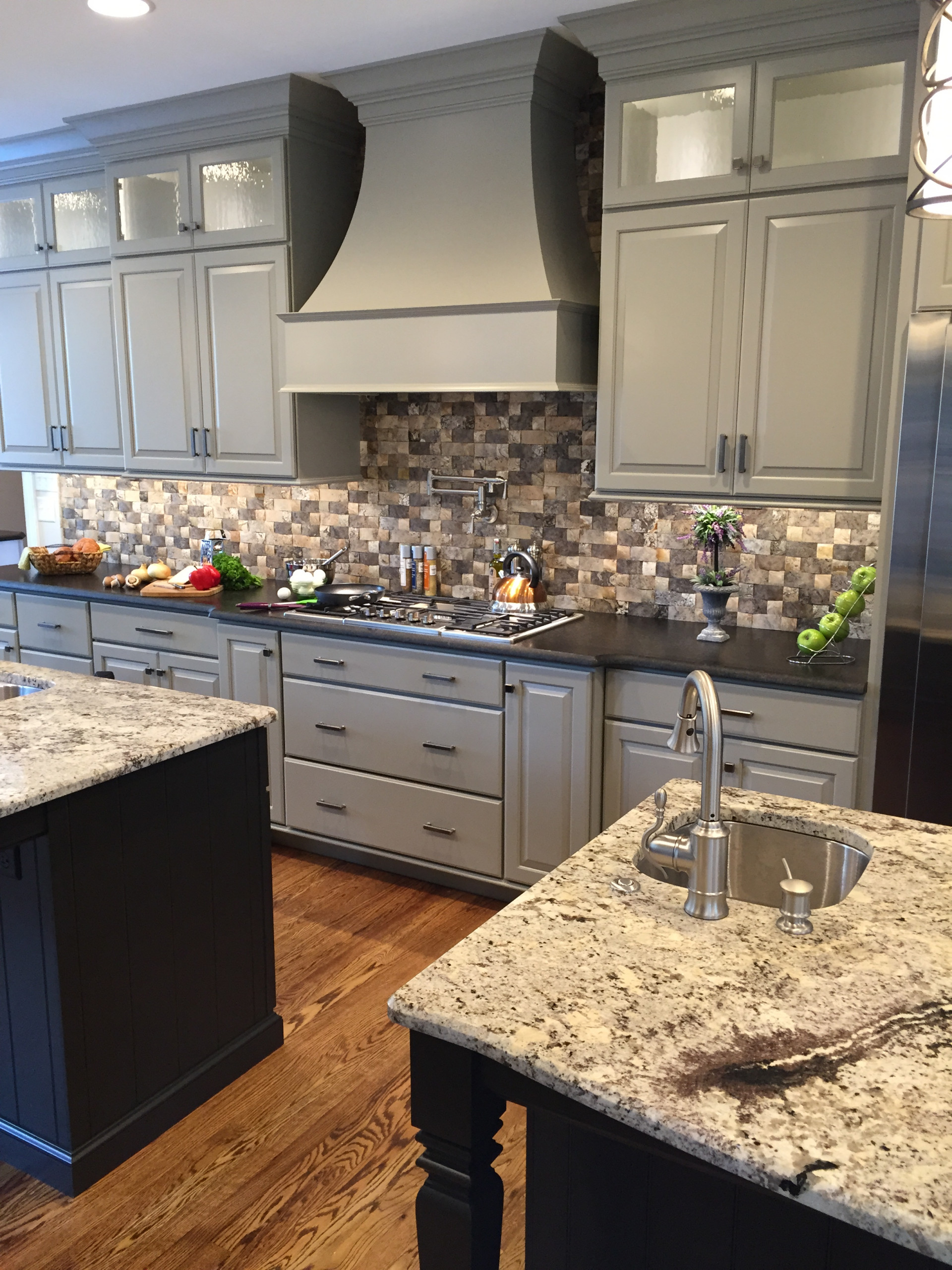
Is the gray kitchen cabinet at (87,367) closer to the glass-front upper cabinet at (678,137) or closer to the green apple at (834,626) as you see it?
the glass-front upper cabinet at (678,137)

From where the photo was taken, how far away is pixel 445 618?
11.9 ft

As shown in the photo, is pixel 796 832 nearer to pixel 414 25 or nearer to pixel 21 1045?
pixel 21 1045

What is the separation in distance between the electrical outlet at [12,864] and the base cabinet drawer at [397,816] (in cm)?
162

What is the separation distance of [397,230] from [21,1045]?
2.75 meters

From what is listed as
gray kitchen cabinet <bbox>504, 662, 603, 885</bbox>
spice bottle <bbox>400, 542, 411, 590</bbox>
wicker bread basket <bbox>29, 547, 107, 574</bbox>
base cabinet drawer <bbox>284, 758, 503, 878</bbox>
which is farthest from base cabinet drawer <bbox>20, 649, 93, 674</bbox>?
gray kitchen cabinet <bbox>504, 662, 603, 885</bbox>

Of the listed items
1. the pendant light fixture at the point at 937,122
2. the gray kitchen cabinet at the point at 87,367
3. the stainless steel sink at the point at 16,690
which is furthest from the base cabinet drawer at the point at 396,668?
the pendant light fixture at the point at 937,122

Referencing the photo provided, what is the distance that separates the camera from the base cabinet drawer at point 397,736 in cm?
338

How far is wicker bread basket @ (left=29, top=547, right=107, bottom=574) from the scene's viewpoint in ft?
15.3

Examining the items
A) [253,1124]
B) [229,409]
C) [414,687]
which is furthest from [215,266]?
[253,1124]

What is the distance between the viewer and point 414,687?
11.4ft

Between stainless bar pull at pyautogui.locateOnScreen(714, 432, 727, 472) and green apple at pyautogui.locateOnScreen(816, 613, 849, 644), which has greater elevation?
stainless bar pull at pyautogui.locateOnScreen(714, 432, 727, 472)

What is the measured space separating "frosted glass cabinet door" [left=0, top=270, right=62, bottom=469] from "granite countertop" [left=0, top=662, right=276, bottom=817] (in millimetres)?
2265

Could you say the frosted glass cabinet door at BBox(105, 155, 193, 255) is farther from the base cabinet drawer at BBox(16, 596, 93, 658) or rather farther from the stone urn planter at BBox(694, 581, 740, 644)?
the stone urn planter at BBox(694, 581, 740, 644)

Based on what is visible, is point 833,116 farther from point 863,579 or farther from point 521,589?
point 521,589
